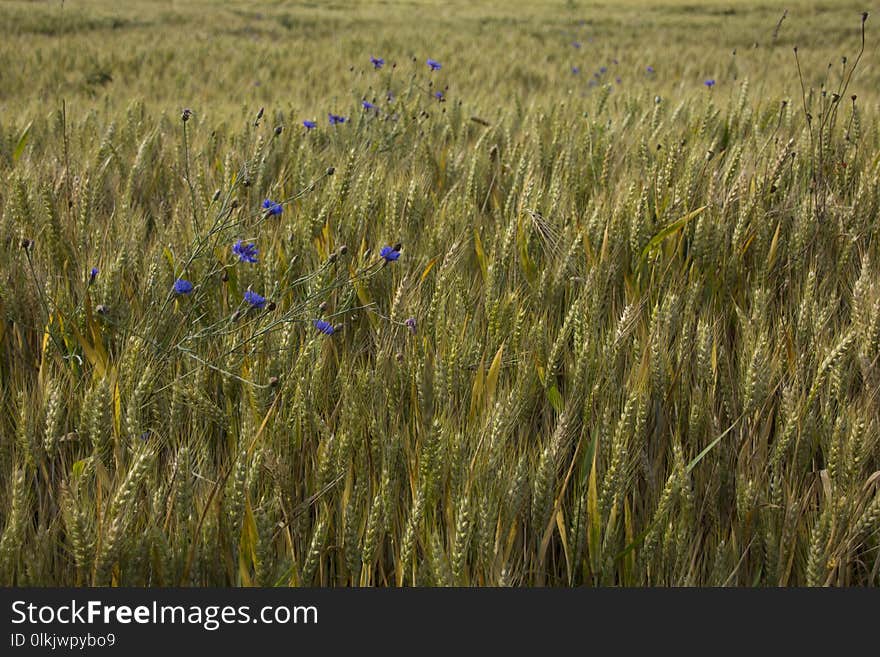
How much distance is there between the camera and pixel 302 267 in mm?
1676

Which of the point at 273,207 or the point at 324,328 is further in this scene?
the point at 273,207

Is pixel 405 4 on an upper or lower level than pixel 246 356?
upper

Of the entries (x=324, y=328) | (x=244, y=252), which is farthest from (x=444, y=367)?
(x=244, y=252)

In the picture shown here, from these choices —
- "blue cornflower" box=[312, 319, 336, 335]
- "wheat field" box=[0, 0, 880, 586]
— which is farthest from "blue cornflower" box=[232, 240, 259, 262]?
"blue cornflower" box=[312, 319, 336, 335]

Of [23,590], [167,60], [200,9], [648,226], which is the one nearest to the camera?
[23,590]

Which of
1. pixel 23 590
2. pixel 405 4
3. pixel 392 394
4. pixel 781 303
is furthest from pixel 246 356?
pixel 405 4

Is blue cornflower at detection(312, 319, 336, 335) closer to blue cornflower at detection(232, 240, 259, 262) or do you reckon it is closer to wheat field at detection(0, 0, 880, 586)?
wheat field at detection(0, 0, 880, 586)

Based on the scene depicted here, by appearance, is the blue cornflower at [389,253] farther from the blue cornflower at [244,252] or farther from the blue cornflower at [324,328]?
the blue cornflower at [244,252]

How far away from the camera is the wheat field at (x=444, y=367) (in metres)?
0.97

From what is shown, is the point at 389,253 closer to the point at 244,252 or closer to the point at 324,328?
the point at 324,328

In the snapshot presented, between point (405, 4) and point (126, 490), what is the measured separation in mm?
15172

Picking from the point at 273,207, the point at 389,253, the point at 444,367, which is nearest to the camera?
the point at 444,367

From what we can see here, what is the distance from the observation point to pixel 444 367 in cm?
119

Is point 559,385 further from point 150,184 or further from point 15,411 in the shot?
point 150,184
